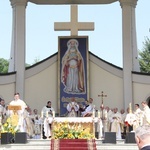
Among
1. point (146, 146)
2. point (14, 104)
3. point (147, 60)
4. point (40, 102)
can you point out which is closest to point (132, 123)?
point (14, 104)

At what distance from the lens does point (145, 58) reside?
37000 mm

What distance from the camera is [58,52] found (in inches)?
766

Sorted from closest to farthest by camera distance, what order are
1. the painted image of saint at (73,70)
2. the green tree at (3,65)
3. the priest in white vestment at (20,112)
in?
the priest in white vestment at (20,112) < the painted image of saint at (73,70) < the green tree at (3,65)

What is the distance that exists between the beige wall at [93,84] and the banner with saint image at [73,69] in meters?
0.27

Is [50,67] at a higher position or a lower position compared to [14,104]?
higher

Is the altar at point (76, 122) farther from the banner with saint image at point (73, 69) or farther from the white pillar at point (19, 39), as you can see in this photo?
the white pillar at point (19, 39)

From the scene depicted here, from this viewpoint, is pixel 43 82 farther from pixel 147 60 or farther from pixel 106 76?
pixel 147 60

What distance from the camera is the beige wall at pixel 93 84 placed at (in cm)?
1898

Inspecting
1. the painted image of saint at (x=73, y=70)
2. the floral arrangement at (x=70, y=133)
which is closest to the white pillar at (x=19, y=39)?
the painted image of saint at (x=73, y=70)

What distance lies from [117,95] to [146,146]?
18011mm

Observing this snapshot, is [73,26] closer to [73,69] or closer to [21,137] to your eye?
[73,69]

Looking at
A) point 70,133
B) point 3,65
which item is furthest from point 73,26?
point 3,65

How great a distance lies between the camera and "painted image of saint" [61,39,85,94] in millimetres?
19203

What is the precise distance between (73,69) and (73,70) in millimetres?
50
